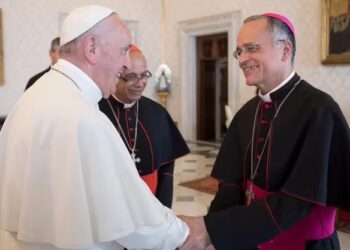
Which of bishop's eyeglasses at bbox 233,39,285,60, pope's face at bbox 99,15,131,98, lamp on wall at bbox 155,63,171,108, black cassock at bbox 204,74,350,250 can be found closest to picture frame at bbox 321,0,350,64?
lamp on wall at bbox 155,63,171,108

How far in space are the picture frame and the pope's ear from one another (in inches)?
230

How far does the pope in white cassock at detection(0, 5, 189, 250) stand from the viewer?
52.1 inches

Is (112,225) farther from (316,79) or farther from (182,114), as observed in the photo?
(182,114)

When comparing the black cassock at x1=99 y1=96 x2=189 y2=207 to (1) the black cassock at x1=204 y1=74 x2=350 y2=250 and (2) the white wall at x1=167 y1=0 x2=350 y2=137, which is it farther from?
(2) the white wall at x1=167 y1=0 x2=350 y2=137

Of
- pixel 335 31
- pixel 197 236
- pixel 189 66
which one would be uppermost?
pixel 335 31

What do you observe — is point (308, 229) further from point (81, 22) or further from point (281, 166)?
point (81, 22)

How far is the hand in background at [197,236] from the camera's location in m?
1.78

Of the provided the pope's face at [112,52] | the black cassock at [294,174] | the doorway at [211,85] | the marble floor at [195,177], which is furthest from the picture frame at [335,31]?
the pope's face at [112,52]

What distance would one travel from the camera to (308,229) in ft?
5.94

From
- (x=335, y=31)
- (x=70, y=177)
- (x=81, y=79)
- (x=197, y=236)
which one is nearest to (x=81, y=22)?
(x=81, y=79)

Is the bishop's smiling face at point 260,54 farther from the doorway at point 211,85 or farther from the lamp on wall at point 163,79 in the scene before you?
the lamp on wall at point 163,79

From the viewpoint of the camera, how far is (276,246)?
1.90m

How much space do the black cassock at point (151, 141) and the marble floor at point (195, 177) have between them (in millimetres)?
2123

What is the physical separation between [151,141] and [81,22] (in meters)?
1.22
